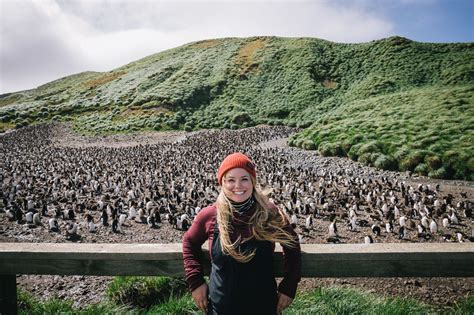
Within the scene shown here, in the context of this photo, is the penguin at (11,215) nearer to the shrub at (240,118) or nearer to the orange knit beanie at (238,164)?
the orange knit beanie at (238,164)

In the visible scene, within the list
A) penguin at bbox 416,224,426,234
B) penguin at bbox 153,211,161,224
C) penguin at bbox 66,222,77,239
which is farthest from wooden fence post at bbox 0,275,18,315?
penguin at bbox 416,224,426,234

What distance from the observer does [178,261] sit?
3.11m

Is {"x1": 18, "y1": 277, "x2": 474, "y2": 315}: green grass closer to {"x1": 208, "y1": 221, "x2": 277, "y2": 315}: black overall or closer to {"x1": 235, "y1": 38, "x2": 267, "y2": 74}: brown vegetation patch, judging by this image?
{"x1": 208, "y1": 221, "x2": 277, "y2": 315}: black overall

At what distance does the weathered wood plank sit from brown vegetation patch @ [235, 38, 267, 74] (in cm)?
8770

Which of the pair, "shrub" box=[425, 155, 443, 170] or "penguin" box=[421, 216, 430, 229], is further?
"shrub" box=[425, 155, 443, 170]

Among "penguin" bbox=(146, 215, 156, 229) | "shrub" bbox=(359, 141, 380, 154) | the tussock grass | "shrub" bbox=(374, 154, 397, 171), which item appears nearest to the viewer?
the tussock grass

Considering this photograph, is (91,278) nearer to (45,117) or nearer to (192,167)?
(192,167)

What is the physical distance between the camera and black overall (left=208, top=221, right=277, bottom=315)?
2725 millimetres

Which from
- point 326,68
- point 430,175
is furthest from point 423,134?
point 326,68

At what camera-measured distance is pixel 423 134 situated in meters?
28.3

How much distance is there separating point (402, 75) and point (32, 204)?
72.7 m

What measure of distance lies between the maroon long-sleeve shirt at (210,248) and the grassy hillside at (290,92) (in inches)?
1159

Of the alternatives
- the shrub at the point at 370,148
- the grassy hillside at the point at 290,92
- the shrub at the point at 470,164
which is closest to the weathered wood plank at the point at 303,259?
the shrub at the point at 470,164

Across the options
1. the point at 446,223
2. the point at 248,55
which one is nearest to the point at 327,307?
the point at 446,223
